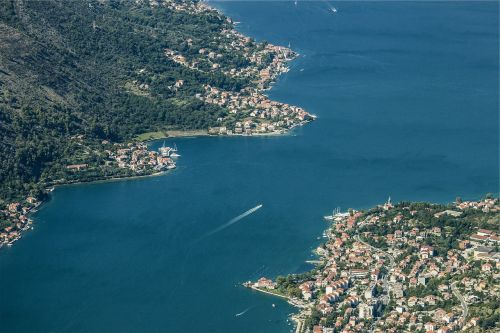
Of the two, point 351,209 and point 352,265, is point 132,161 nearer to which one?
point 351,209

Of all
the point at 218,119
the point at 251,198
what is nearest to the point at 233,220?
the point at 251,198

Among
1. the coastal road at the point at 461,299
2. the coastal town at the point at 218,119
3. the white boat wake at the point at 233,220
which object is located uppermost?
the coastal town at the point at 218,119

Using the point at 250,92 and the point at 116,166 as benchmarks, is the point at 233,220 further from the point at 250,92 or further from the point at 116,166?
the point at 250,92

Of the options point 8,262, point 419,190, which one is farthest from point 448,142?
point 8,262

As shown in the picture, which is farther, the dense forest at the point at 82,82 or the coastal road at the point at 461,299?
the dense forest at the point at 82,82

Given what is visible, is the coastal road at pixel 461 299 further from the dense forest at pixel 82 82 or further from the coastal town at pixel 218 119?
the dense forest at pixel 82 82

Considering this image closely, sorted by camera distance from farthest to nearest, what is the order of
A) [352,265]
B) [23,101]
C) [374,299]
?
[23,101]
[352,265]
[374,299]

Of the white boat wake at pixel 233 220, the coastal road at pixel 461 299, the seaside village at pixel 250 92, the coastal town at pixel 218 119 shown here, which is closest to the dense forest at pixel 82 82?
the coastal town at pixel 218 119

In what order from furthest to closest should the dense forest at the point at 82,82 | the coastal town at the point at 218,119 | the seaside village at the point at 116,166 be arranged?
the dense forest at the point at 82,82, the coastal town at the point at 218,119, the seaside village at the point at 116,166
